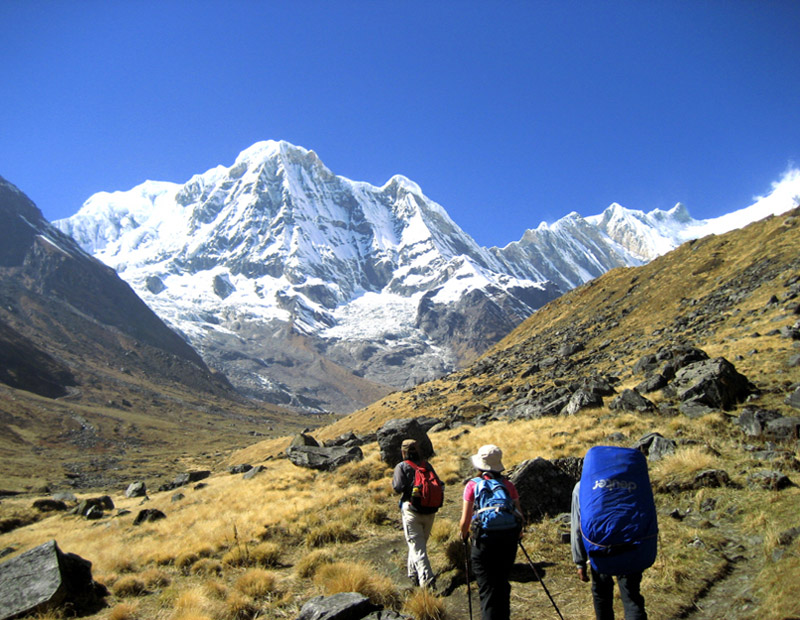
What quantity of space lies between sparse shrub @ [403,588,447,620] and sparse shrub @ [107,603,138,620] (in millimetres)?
4783

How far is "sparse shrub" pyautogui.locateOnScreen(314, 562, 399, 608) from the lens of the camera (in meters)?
7.47

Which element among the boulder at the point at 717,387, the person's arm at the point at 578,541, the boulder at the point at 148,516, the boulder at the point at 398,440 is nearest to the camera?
the person's arm at the point at 578,541

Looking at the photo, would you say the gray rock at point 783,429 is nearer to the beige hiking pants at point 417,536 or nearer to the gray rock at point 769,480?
the gray rock at point 769,480

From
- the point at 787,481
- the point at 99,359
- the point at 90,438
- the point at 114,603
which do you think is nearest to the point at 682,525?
the point at 787,481

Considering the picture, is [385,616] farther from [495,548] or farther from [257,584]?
[257,584]

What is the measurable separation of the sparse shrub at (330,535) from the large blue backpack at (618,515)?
737 cm

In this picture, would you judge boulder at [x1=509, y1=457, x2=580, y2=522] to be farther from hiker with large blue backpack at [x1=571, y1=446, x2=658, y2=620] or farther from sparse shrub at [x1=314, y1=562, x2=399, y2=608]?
hiker with large blue backpack at [x1=571, y1=446, x2=658, y2=620]

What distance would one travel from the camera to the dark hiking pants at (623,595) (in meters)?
5.25

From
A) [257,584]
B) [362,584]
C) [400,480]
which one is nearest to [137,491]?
[257,584]

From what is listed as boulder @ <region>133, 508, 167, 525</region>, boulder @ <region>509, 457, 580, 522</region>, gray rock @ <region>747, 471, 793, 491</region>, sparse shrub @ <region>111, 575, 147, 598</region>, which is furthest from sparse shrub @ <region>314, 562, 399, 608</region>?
boulder @ <region>133, 508, 167, 525</region>

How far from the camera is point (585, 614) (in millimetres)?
6832

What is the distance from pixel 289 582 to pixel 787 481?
9908 millimetres

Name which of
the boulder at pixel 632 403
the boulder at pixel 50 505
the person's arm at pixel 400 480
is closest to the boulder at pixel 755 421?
the boulder at pixel 632 403

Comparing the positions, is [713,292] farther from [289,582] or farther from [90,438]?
[90,438]
